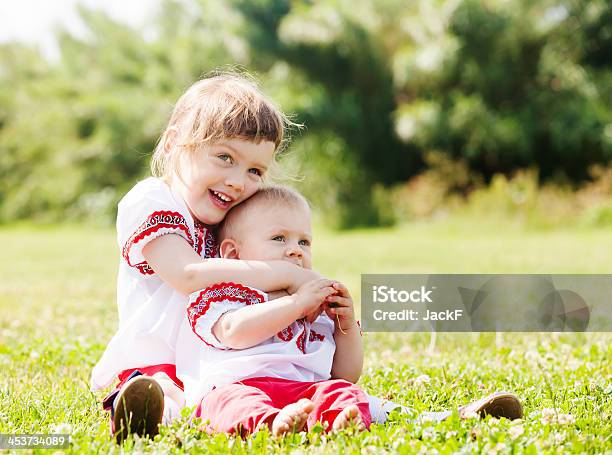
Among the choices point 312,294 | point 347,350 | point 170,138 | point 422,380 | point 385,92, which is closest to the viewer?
point 312,294

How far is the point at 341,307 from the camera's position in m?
2.85

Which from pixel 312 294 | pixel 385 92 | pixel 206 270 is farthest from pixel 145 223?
pixel 385 92

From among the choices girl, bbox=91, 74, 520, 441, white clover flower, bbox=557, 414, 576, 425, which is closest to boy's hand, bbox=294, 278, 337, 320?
girl, bbox=91, 74, 520, 441

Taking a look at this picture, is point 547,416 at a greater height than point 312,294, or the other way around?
point 312,294

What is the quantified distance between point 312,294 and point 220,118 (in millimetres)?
757

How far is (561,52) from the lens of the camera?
61.1 ft

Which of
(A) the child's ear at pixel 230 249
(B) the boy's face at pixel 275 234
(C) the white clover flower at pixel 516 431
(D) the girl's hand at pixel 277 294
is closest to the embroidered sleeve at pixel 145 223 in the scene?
(A) the child's ear at pixel 230 249

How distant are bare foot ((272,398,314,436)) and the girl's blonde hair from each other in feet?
3.54

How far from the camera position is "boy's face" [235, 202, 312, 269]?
292 cm

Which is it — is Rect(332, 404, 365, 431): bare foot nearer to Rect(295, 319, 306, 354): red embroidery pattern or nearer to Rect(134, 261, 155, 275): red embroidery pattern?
Rect(295, 319, 306, 354): red embroidery pattern

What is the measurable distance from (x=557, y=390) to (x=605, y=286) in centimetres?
354

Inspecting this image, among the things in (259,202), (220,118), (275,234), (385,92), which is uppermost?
(385,92)

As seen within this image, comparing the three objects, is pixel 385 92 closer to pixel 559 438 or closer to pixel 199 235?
pixel 199 235

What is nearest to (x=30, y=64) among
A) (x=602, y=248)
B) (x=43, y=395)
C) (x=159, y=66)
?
(x=159, y=66)
